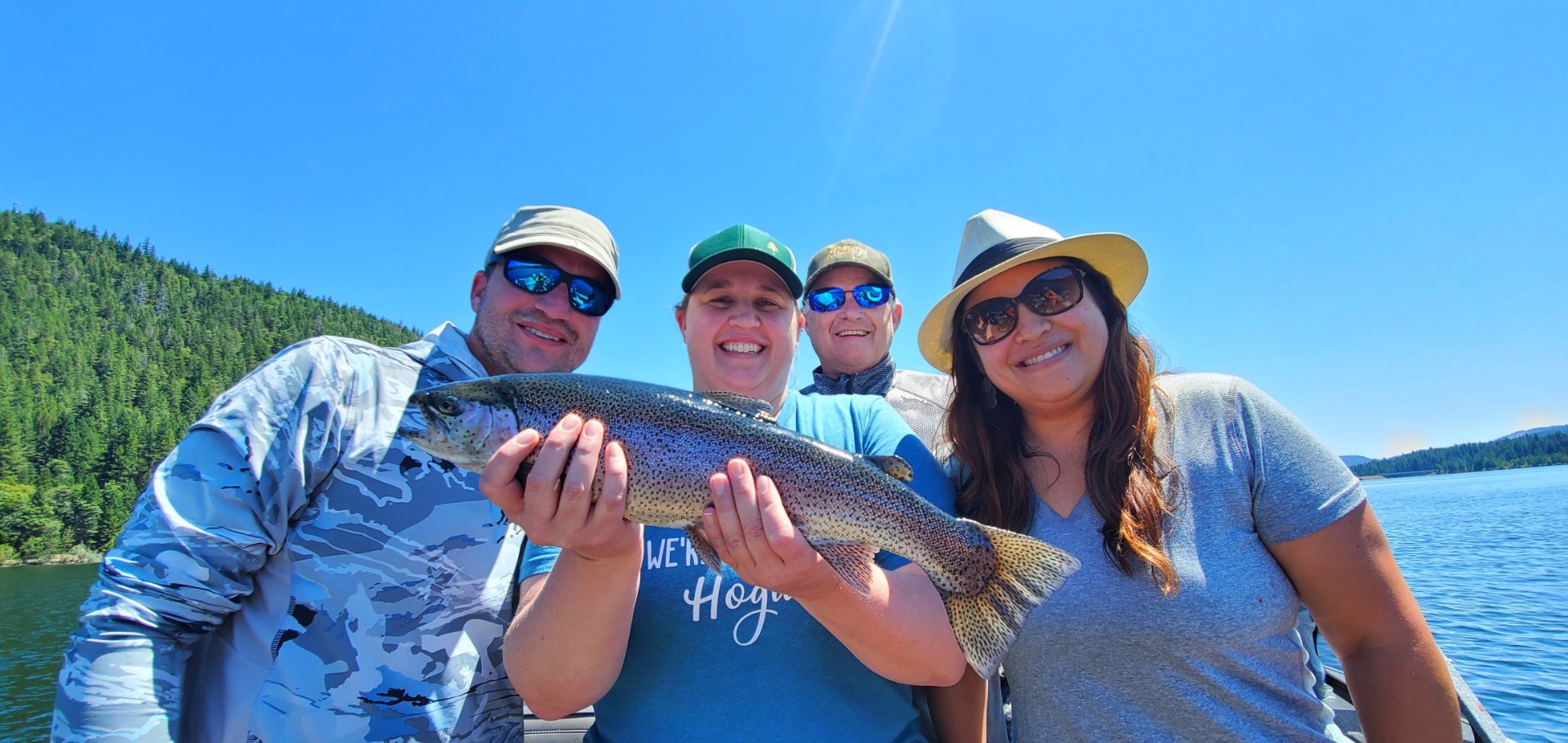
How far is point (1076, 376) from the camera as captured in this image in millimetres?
3951

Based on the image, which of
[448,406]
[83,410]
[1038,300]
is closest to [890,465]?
[1038,300]

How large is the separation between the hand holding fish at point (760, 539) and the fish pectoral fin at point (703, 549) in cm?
3

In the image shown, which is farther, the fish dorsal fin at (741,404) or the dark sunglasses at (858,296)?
the dark sunglasses at (858,296)

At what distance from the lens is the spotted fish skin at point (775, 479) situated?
3199 millimetres

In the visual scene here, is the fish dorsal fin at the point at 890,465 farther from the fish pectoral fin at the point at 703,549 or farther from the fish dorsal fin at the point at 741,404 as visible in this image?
the fish pectoral fin at the point at 703,549

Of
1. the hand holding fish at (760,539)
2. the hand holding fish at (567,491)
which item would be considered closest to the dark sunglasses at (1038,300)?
the hand holding fish at (760,539)

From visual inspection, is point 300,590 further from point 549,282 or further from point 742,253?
point 742,253

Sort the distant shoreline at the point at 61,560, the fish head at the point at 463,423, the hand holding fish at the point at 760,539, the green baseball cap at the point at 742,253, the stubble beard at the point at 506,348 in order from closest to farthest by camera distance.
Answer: the hand holding fish at the point at 760,539, the fish head at the point at 463,423, the green baseball cap at the point at 742,253, the stubble beard at the point at 506,348, the distant shoreline at the point at 61,560

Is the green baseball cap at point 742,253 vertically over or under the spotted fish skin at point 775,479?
over

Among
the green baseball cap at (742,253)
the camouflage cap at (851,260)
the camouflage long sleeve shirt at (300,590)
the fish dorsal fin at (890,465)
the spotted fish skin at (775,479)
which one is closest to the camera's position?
the camouflage long sleeve shirt at (300,590)

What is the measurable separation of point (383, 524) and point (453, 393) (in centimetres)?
80

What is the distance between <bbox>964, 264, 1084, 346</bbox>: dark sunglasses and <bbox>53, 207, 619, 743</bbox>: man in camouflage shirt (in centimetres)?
324

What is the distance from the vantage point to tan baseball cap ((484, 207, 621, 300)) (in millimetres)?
4754

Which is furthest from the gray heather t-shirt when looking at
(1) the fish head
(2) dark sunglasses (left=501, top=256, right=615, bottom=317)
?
(2) dark sunglasses (left=501, top=256, right=615, bottom=317)
